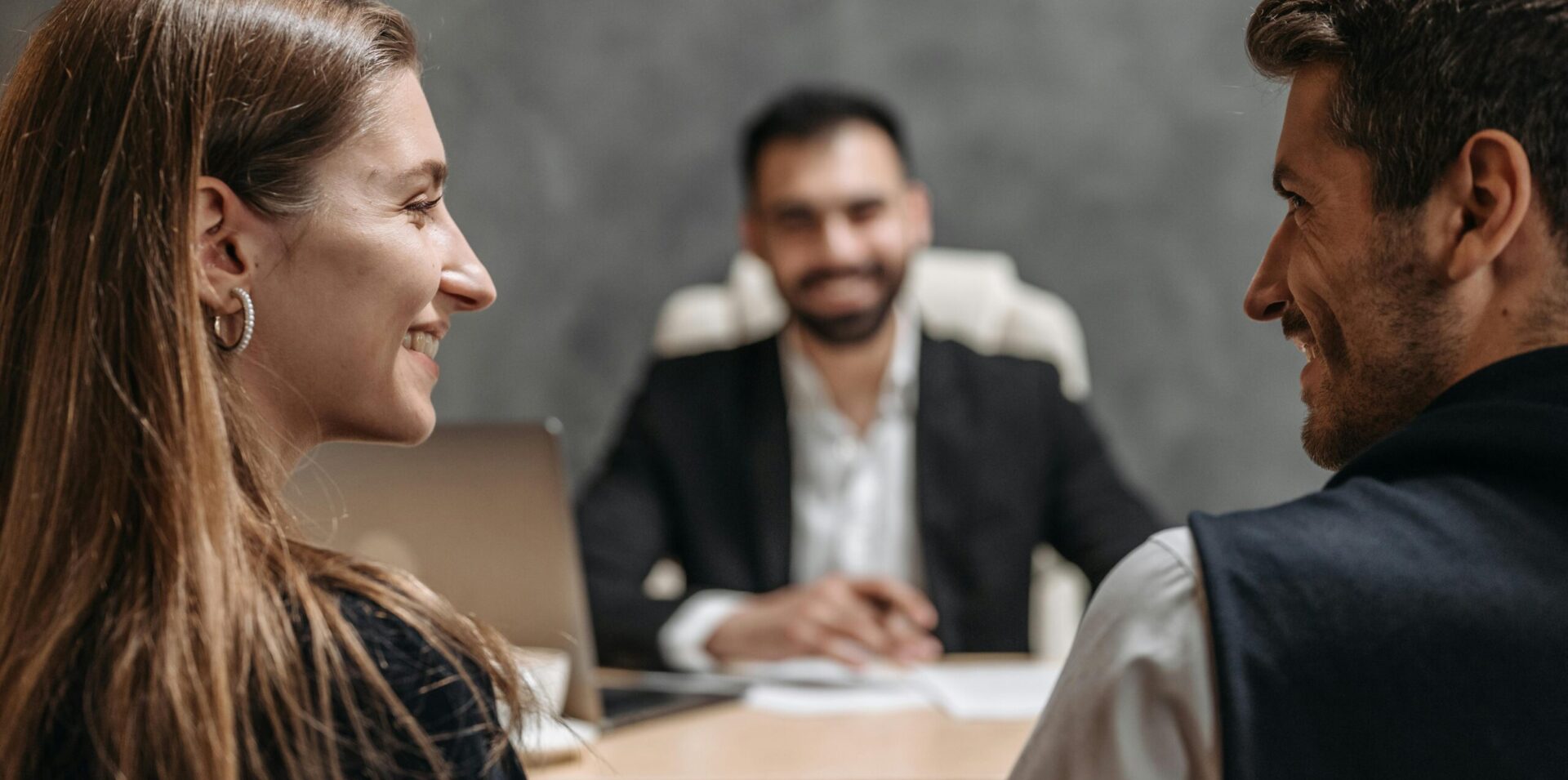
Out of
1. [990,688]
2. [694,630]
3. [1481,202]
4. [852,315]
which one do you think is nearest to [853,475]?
[852,315]

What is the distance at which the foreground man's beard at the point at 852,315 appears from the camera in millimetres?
2541

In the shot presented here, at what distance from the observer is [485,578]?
5.00 feet

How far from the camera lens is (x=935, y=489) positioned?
244 centimetres

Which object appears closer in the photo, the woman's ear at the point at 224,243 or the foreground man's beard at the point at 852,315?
the woman's ear at the point at 224,243

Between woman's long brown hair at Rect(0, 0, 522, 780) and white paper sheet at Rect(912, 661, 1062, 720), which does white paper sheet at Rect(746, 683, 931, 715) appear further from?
woman's long brown hair at Rect(0, 0, 522, 780)

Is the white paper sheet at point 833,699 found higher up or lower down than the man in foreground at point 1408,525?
lower down

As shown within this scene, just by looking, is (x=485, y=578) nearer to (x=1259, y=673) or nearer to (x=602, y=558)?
(x=602, y=558)

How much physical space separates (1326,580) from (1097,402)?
2.73 metres

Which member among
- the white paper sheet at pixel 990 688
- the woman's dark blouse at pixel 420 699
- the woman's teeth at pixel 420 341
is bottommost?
the white paper sheet at pixel 990 688

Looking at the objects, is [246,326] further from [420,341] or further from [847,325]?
[847,325]

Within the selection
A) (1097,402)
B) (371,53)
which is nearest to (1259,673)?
(371,53)

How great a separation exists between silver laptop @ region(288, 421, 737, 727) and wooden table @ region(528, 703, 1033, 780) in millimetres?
79

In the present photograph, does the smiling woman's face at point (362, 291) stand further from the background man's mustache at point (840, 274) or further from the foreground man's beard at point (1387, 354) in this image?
the background man's mustache at point (840, 274)

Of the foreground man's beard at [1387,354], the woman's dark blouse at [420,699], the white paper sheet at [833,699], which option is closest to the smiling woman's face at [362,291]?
the woman's dark blouse at [420,699]
